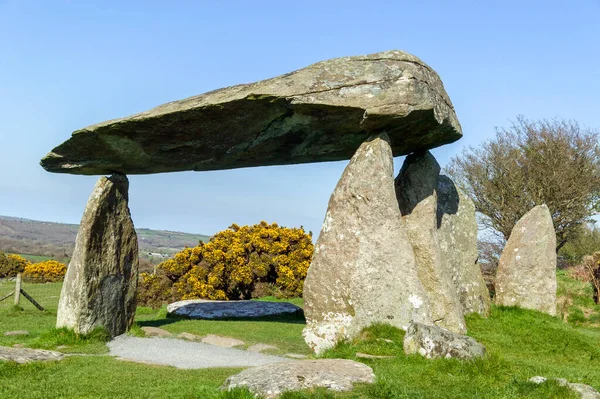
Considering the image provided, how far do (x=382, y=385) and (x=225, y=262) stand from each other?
1845 cm

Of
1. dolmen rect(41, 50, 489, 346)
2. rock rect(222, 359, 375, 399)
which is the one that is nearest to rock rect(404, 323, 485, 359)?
dolmen rect(41, 50, 489, 346)

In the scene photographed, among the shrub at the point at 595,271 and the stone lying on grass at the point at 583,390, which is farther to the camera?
the shrub at the point at 595,271

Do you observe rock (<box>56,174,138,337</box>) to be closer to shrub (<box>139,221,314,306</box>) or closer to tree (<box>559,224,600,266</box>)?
shrub (<box>139,221,314,306</box>)

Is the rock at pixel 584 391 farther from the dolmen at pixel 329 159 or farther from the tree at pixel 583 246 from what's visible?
the tree at pixel 583 246

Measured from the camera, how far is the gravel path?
10.7 metres

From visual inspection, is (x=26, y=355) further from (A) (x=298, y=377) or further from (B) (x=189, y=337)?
(A) (x=298, y=377)

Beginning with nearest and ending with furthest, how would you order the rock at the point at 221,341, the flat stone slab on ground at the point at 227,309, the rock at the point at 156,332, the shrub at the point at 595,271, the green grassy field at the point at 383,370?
the green grassy field at the point at 383,370, the rock at the point at 221,341, the rock at the point at 156,332, the flat stone slab on ground at the point at 227,309, the shrub at the point at 595,271

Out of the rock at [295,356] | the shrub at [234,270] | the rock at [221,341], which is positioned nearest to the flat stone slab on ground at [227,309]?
the rock at [221,341]

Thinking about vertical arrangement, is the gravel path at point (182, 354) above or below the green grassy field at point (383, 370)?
below

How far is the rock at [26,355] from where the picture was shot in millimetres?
10020

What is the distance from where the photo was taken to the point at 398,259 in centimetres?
1171

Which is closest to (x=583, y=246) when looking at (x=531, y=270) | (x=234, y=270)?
(x=531, y=270)

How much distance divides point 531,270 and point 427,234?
628 centimetres

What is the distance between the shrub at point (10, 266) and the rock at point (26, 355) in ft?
98.3
